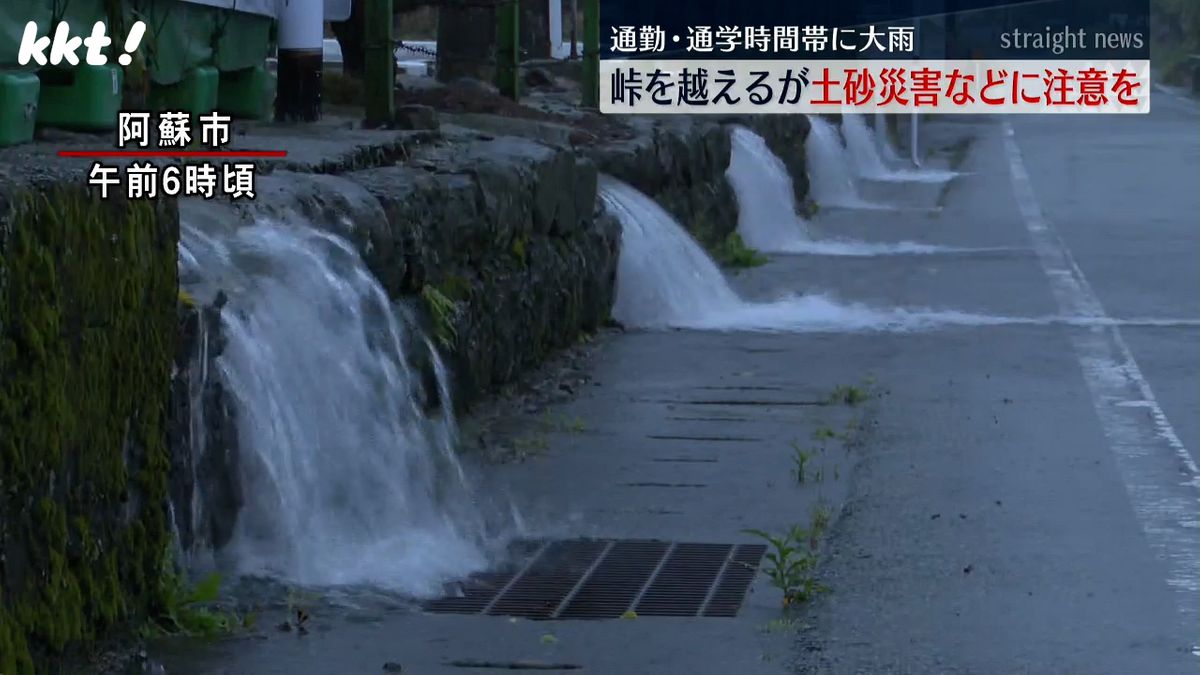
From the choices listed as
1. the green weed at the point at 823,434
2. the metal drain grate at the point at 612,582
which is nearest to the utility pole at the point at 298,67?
the green weed at the point at 823,434

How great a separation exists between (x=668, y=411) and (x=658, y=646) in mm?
4550

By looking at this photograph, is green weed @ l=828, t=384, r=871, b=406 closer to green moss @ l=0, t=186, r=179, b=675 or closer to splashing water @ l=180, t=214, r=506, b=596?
splashing water @ l=180, t=214, r=506, b=596

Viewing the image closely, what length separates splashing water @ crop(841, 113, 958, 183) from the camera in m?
30.5

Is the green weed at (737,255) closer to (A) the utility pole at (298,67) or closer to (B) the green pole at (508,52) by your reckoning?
(B) the green pole at (508,52)

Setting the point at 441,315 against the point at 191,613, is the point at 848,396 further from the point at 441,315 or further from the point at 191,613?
the point at 191,613

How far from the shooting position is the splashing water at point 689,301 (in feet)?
48.6

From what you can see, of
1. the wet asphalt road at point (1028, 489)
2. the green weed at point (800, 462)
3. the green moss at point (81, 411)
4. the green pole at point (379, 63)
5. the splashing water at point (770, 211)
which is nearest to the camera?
the green moss at point (81, 411)

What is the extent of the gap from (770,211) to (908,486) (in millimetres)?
12881

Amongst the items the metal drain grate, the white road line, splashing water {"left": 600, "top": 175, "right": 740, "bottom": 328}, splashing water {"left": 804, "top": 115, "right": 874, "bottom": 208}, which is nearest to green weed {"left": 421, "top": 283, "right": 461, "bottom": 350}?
the metal drain grate

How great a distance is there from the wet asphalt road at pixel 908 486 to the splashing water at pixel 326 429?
50 centimetres

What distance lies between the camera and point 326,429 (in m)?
8.27

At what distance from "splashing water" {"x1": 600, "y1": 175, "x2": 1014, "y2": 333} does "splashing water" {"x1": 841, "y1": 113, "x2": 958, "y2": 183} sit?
46.0 ft

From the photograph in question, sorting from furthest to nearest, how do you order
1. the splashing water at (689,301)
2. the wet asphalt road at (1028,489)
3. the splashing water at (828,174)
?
the splashing water at (828,174) < the splashing water at (689,301) < the wet asphalt road at (1028,489)

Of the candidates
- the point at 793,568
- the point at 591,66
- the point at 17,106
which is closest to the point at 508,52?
the point at 591,66
